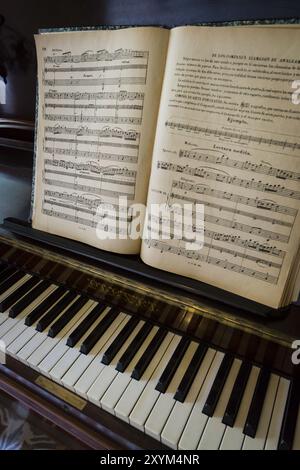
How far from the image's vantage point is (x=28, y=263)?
3.55ft

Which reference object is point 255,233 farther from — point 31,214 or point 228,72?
point 31,214

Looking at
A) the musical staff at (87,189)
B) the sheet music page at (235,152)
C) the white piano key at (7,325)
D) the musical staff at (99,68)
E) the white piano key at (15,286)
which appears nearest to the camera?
the sheet music page at (235,152)

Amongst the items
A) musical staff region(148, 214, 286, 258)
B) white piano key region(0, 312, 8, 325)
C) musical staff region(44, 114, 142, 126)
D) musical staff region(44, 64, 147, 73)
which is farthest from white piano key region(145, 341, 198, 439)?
musical staff region(44, 64, 147, 73)

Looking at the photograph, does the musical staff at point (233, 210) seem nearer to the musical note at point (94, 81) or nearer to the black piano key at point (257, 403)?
the musical note at point (94, 81)

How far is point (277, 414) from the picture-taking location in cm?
71

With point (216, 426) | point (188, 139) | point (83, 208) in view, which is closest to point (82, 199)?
point (83, 208)

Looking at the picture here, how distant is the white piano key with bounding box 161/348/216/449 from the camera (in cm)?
67

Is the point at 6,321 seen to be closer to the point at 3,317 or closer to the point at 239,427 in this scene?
the point at 3,317

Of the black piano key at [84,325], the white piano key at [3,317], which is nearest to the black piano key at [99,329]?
the black piano key at [84,325]

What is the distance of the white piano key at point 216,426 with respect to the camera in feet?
2.17

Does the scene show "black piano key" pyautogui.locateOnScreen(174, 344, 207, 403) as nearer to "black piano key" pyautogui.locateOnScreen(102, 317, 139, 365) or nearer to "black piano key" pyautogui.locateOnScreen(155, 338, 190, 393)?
"black piano key" pyautogui.locateOnScreen(155, 338, 190, 393)

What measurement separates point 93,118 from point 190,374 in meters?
0.76

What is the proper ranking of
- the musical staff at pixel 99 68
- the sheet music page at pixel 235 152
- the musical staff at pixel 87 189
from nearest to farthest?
the sheet music page at pixel 235 152 → the musical staff at pixel 99 68 → the musical staff at pixel 87 189
